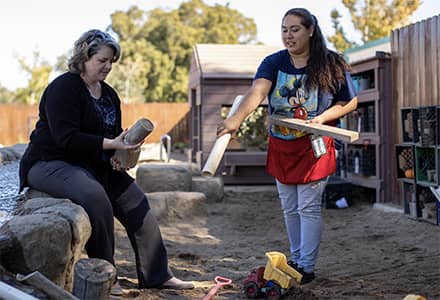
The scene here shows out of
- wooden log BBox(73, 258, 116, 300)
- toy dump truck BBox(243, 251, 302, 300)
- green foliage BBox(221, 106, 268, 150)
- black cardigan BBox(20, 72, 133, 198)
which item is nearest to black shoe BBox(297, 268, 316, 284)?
toy dump truck BBox(243, 251, 302, 300)

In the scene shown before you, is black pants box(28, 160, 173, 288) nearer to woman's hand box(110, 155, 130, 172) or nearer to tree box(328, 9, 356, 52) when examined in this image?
woman's hand box(110, 155, 130, 172)

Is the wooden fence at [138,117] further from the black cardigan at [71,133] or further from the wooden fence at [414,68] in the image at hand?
the black cardigan at [71,133]

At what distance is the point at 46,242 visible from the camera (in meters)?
2.82

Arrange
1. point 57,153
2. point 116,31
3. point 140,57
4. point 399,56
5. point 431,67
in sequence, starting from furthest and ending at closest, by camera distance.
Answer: point 116,31 → point 140,57 → point 399,56 → point 431,67 → point 57,153

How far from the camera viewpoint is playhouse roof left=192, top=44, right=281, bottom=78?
10.9 m

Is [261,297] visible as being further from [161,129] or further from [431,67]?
[161,129]

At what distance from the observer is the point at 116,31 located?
38750 mm

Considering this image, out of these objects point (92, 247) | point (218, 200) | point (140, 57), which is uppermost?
point (140, 57)

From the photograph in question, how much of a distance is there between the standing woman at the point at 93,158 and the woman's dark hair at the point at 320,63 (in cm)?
102

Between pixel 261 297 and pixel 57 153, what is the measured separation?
1.29 m

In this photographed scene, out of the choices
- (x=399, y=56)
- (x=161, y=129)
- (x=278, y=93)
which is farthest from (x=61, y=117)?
(x=161, y=129)

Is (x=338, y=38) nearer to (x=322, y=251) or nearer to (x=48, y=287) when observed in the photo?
(x=322, y=251)

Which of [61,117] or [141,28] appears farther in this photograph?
[141,28]

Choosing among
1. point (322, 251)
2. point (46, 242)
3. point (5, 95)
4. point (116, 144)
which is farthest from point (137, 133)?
point (5, 95)
